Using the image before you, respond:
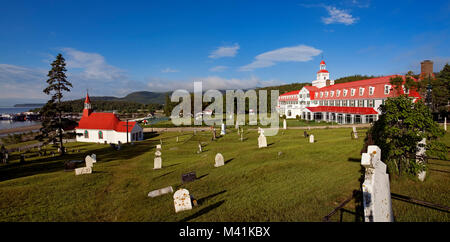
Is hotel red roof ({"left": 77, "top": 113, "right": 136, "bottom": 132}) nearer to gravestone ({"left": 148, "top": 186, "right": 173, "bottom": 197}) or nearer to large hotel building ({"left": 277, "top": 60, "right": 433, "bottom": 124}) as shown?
gravestone ({"left": 148, "top": 186, "right": 173, "bottom": 197})

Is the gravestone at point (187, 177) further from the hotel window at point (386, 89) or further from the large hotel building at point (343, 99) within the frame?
the hotel window at point (386, 89)

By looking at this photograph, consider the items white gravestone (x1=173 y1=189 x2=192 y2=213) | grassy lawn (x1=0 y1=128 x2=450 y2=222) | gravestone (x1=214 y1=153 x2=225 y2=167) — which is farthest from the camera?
gravestone (x1=214 y1=153 x2=225 y2=167)

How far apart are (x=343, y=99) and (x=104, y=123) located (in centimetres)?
5499

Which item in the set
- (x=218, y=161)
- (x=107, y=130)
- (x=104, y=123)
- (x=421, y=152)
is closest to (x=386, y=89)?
(x=421, y=152)

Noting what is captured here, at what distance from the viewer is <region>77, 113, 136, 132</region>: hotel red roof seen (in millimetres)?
44375

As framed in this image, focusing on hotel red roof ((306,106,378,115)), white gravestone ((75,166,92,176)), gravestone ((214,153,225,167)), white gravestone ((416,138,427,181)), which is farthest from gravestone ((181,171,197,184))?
hotel red roof ((306,106,378,115))

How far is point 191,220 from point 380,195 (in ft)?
23.5

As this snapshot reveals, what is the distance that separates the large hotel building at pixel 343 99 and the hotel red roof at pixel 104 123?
153ft

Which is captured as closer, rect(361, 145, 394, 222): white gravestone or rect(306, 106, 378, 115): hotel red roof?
rect(361, 145, 394, 222): white gravestone

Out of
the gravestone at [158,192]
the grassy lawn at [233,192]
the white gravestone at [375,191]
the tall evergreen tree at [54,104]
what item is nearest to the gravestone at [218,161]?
the grassy lawn at [233,192]

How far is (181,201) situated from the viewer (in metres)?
10.5

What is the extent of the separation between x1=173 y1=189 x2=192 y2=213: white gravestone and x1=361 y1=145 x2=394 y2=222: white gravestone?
7276mm

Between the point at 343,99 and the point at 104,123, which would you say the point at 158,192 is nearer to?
the point at 104,123

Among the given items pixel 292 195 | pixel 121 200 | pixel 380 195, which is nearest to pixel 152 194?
pixel 121 200
